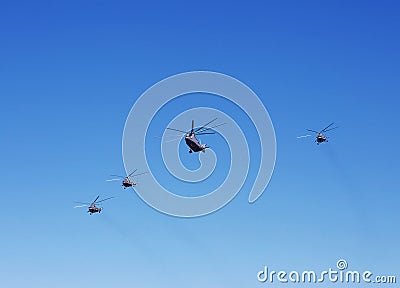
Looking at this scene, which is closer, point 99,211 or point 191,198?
point 191,198

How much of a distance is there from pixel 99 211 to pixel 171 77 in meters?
40.7

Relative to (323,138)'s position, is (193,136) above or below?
below

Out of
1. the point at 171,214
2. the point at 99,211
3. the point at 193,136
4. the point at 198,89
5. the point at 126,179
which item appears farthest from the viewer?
the point at 99,211

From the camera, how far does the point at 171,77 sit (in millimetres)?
95938

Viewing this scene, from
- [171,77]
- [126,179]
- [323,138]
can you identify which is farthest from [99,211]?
[323,138]

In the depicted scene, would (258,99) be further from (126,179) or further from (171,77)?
(126,179)

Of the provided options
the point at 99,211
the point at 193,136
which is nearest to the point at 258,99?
the point at 193,136

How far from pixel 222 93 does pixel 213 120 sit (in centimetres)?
506

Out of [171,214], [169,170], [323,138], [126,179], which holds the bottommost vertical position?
[171,214]

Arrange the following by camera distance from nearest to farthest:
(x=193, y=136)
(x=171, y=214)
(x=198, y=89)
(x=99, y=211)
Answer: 1. (x=171, y=214)
2. (x=198, y=89)
3. (x=193, y=136)
4. (x=99, y=211)

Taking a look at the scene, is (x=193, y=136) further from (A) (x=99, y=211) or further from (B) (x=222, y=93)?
(A) (x=99, y=211)

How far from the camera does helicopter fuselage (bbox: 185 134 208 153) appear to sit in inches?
4070

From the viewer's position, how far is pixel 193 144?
104 meters

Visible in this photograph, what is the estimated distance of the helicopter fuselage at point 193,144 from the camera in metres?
103
